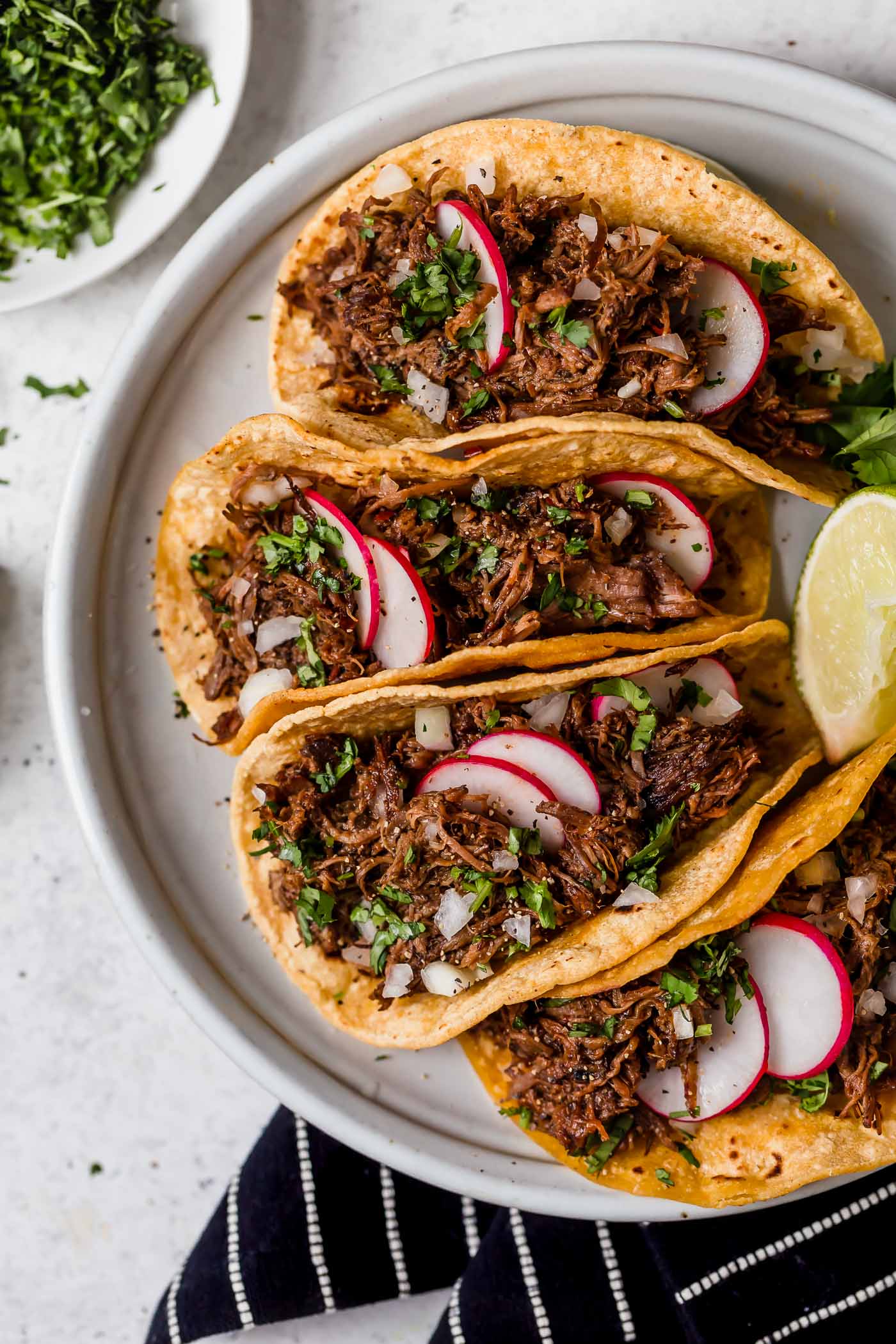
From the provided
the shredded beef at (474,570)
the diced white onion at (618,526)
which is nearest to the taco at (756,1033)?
the shredded beef at (474,570)

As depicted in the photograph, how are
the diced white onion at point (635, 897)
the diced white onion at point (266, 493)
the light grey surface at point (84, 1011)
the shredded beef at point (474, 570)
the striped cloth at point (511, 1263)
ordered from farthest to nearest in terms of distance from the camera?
the light grey surface at point (84, 1011) < the striped cloth at point (511, 1263) < the diced white onion at point (266, 493) < the shredded beef at point (474, 570) < the diced white onion at point (635, 897)

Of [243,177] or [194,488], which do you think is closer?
[194,488]

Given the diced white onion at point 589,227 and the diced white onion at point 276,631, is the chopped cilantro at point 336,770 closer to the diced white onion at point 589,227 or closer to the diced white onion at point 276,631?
the diced white onion at point 276,631

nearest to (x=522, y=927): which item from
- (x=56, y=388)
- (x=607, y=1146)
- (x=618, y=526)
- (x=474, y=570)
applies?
(x=607, y=1146)

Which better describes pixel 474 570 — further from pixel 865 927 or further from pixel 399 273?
pixel 865 927

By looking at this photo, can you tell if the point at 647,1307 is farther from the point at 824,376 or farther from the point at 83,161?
the point at 83,161

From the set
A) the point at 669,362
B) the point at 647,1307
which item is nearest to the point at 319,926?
the point at 647,1307
